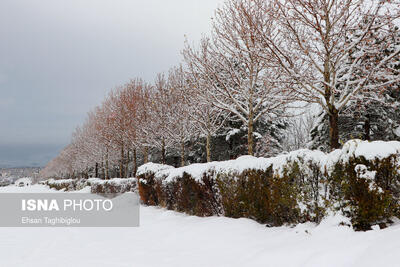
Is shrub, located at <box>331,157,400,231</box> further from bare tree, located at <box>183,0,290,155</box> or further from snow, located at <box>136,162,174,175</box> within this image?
snow, located at <box>136,162,174,175</box>

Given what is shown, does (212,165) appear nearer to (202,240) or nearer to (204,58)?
(202,240)


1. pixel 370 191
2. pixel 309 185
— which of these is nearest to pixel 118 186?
pixel 309 185

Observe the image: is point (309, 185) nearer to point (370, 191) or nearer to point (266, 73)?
point (370, 191)

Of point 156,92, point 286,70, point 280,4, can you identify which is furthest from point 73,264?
point 156,92

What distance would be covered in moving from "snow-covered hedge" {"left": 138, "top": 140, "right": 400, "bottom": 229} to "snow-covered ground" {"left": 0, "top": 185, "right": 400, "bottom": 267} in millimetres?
234

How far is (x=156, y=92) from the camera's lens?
67.4 ft

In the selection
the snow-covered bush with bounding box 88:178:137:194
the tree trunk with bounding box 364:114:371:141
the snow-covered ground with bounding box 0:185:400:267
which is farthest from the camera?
the snow-covered bush with bounding box 88:178:137:194

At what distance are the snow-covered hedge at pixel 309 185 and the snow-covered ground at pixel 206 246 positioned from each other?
23 cm

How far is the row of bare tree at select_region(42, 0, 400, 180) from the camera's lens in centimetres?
668

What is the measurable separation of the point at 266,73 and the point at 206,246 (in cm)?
768

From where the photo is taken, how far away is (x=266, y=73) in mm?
11086

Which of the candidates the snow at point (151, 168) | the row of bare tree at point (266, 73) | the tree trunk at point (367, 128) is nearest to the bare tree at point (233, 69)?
the row of bare tree at point (266, 73)

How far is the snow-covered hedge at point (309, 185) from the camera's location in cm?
382

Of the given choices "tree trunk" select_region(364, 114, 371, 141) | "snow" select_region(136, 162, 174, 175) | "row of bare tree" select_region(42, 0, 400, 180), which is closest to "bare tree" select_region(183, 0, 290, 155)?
"row of bare tree" select_region(42, 0, 400, 180)
